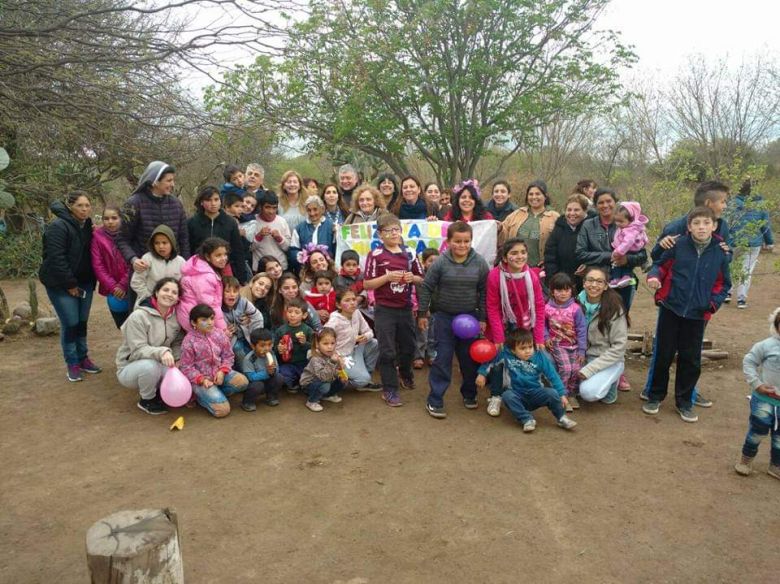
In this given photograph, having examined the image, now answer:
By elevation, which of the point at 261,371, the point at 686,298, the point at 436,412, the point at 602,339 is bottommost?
the point at 436,412

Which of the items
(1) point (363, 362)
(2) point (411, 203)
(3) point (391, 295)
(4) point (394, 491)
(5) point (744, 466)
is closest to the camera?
(4) point (394, 491)

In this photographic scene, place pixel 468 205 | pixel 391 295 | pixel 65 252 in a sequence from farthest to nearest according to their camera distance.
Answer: pixel 468 205
pixel 65 252
pixel 391 295

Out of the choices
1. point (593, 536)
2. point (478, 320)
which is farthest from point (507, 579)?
point (478, 320)

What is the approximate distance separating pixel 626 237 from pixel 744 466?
2232mm

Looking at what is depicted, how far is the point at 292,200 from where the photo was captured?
6.46m

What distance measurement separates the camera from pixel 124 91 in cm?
385

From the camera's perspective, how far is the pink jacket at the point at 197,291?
4.95 metres

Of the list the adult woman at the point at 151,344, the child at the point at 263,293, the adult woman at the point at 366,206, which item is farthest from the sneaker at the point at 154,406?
the adult woman at the point at 366,206

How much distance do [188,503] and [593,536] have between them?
2.43 metres

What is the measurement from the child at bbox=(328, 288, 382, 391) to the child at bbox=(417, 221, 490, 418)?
0.76 meters

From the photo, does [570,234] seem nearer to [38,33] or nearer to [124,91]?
[124,91]

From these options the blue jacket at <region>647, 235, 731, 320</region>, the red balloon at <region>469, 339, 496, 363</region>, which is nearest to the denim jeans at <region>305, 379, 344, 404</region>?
the red balloon at <region>469, 339, 496, 363</region>

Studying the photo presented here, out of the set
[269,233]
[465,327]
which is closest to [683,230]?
[465,327]

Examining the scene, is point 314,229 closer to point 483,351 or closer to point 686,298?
point 483,351
